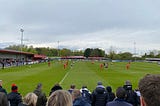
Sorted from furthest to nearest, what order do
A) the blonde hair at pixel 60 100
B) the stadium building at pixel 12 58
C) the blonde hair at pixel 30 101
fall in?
the stadium building at pixel 12 58
the blonde hair at pixel 30 101
the blonde hair at pixel 60 100

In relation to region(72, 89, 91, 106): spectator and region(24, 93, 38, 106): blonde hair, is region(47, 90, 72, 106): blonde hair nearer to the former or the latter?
region(24, 93, 38, 106): blonde hair

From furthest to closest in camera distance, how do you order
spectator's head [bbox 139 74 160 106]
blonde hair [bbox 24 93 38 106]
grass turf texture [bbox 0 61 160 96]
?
grass turf texture [bbox 0 61 160 96]
blonde hair [bbox 24 93 38 106]
spectator's head [bbox 139 74 160 106]

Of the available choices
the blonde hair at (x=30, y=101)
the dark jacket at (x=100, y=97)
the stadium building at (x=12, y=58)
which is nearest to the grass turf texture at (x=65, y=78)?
the dark jacket at (x=100, y=97)

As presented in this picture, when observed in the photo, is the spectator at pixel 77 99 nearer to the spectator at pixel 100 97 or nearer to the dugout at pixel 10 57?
the spectator at pixel 100 97

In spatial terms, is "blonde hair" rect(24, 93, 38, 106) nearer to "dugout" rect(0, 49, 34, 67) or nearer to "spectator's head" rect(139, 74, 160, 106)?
"spectator's head" rect(139, 74, 160, 106)

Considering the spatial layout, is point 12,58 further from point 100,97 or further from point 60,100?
point 60,100

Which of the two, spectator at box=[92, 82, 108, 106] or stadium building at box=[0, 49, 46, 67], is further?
stadium building at box=[0, 49, 46, 67]

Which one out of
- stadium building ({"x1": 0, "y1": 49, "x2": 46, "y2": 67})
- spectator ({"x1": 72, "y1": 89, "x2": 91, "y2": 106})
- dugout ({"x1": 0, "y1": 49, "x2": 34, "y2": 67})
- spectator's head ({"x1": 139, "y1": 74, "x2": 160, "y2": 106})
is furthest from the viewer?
dugout ({"x1": 0, "y1": 49, "x2": 34, "y2": 67})

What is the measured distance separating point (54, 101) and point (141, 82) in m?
1.54

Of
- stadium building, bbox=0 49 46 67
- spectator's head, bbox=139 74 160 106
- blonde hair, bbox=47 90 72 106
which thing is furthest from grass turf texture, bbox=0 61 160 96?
stadium building, bbox=0 49 46 67

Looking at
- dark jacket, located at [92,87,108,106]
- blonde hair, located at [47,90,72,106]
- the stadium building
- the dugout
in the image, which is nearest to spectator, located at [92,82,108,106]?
dark jacket, located at [92,87,108,106]

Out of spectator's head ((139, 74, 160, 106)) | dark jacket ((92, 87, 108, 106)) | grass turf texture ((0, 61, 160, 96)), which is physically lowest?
grass turf texture ((0, 61, 160, 96))

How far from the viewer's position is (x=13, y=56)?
133250 mm

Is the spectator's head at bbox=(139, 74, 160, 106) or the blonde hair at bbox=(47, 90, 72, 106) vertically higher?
the spectator's head at bbox=(139, 74, 160, 106)
